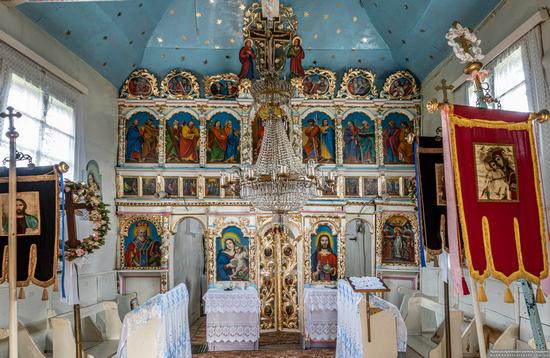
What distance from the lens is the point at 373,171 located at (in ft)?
34.8

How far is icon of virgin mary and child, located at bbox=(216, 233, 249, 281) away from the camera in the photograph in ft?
33.4

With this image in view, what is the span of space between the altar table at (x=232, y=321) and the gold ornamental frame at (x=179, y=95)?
15.2ft

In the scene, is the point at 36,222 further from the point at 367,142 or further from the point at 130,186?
the point at 367,142

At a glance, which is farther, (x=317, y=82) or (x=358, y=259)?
(x=358, y=259)

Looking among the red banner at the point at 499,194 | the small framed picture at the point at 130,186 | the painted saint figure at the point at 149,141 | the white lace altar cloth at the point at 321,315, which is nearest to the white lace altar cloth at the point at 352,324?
the white lace altar cloth at the point at 321,315

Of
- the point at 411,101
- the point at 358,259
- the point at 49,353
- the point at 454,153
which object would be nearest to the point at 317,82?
the point at 411,101

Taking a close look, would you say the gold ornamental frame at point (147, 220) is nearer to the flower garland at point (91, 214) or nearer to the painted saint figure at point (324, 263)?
the painted saint figure at point (324, 263)

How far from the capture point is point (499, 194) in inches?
165

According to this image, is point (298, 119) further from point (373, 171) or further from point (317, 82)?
point (373, 171)

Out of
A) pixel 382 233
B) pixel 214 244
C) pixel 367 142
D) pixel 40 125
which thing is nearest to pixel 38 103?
pixel 40 125

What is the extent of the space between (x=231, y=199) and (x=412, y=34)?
17.6 ft

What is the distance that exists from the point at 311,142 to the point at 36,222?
6.86 m

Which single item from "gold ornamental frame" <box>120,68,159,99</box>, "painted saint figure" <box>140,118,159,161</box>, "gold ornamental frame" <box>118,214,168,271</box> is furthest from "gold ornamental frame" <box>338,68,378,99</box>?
"gold ornamental frame" <box>118,214,168,271</box>

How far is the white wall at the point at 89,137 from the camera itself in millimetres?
6738
